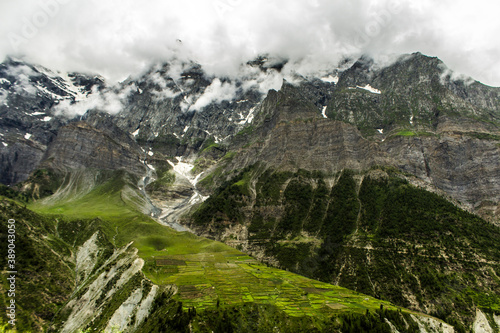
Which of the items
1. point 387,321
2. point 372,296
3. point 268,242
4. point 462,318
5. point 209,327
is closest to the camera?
point 209,327

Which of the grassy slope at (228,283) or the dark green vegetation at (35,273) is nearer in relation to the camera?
the dark green vegetation at (35,273)

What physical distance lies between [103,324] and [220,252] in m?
91.5

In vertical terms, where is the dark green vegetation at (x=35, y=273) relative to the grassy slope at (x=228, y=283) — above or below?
below

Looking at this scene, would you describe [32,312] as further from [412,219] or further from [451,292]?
[412,219]

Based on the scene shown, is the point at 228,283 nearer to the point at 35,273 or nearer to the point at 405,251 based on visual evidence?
the point at 35,273

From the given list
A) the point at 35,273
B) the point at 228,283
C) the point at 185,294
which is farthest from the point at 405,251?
the point at 35,273

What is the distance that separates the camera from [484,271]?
12062cm

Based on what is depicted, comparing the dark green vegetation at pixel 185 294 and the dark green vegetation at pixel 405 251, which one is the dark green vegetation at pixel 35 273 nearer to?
the dark green vegetation at pixel 185 294

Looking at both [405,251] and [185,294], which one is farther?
[405,251]

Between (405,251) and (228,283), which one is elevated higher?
(405,251)

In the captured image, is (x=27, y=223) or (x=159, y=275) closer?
(x=159, y=275)

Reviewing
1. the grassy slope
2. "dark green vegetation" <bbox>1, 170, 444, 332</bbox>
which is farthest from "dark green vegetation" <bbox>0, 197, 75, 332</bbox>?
the grassy slope

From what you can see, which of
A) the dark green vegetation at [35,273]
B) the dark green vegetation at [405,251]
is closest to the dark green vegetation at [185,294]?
the dark green vegetation at [35,273]

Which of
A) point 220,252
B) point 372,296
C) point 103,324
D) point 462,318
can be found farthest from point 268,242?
point 103,324
